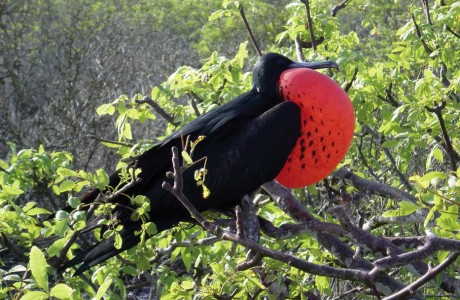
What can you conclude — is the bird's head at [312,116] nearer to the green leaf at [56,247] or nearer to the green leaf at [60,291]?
the green leaf at [56,247]

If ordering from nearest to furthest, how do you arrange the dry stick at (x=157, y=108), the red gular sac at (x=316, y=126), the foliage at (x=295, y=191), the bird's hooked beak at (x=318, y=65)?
1. the foliage at (x=295, y=191)
2. the red gular sac at (x=316, y=126)
3. the bird's hooked beak at (x=318, y=65)
4. the dry stick at (x=157, y=108)

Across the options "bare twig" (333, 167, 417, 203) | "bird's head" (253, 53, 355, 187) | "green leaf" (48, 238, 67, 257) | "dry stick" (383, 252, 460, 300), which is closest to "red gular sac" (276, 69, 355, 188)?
"bird's head" (253, 53, 355, 187)

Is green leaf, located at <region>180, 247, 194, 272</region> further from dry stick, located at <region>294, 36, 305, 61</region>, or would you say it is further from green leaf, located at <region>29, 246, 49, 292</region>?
green leaf, located at <region>29, 246, 49, 292</region>

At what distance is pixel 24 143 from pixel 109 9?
3419 millimetres

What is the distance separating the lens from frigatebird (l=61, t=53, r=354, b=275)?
108 inches

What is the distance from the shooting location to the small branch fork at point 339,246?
1.61 m

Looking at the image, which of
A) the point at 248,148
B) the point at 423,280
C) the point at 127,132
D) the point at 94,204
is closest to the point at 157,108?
the point at 127,132

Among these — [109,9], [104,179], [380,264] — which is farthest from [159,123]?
[380,264]

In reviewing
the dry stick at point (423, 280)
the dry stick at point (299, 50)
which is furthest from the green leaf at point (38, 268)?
the dry stick at point (299, 50)

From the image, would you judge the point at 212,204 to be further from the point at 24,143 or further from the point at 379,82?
the point at 24,143

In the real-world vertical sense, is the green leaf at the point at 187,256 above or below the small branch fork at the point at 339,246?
below

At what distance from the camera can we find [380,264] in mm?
1589

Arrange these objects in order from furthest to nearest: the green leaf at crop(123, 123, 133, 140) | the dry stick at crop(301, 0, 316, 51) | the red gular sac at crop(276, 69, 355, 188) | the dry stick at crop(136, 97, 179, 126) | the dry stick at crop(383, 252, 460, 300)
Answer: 1. the dry stick at crop(301, 0, 316, 51)
2. the green leaf at crop(123, 123, 133, 140)
3. the dry stick at crop(136, 97, 179, 126)
4. the red gular sac at crop(276, 69, 355, 188)
5. the dry stick at crop(383, 252, 460, 300)

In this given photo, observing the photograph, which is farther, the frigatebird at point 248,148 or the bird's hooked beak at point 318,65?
the bird's hooked beak at point 318,65
